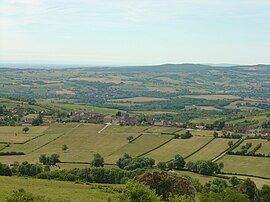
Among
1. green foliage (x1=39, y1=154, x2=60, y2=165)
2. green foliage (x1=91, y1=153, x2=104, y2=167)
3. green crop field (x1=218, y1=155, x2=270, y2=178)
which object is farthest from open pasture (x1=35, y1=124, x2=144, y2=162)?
green crop field (x1=218, y1=155, x2=270, y2=178)

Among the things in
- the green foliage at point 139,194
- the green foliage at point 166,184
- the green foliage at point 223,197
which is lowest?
the green foliage at point 223,197

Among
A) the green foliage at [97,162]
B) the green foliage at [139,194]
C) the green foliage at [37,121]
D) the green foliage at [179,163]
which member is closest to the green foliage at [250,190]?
the green foliage at [139,194]

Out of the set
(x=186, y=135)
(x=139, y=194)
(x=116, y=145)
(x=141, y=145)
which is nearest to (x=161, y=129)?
(x=186, y=135)

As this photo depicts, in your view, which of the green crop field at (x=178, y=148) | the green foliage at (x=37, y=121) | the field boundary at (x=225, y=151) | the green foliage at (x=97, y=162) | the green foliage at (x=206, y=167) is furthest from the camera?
the green foliage at (x=37, y=121)

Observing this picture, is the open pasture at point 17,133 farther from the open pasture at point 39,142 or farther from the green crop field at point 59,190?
the green crop field at point 59,190

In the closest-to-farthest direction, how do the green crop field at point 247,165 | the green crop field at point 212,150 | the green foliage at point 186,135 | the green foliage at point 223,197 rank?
the green foliage at point 223,197
the green crop field at point 247,165
the green crop field at point 212,150
the green foliage at point 186,135

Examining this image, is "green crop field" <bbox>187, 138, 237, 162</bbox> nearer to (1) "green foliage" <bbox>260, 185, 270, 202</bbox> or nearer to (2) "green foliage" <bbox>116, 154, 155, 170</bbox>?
(2) "green foliage" <bbox>116, 154, 155, 170</bbox>

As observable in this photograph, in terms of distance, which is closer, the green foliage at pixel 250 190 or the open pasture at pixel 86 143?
the green foliage at pixel 250 190
